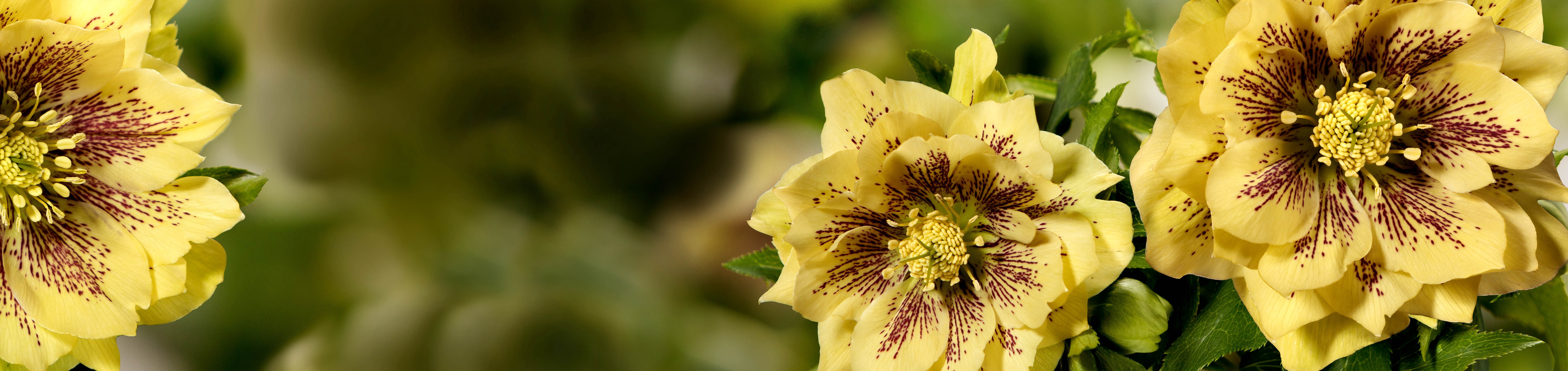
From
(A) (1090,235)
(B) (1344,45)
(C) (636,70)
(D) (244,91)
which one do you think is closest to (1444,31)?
(B) (1344,45)

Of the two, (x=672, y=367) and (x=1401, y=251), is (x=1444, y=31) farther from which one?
(x=672, y=367)

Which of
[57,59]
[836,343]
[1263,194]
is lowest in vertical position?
[836,343]

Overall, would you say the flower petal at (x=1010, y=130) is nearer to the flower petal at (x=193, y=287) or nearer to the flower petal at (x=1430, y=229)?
the flower petal at (x=1430, y=229)

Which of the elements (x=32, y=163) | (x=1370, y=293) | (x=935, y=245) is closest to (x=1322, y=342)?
(x=1370, y=293)

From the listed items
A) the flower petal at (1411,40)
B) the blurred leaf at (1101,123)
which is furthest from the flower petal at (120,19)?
the flower petal at (1411,40)

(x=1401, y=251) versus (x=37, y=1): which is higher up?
(x=37, y=1)

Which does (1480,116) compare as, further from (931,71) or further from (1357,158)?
(931,71)

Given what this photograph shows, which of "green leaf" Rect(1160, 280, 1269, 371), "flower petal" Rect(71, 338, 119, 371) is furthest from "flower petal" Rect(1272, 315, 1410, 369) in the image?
"flower petal" Rect(71, 338, 119, 371)
